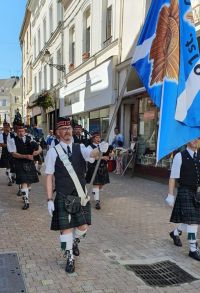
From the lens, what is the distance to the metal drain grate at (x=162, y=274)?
171 inches

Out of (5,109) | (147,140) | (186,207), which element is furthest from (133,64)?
(5,109)

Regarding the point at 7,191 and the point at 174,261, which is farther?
the point at 7,191

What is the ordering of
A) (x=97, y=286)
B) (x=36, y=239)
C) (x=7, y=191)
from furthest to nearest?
(x=7, y=191) < (x=36, y=239) < (x=97, y=286)

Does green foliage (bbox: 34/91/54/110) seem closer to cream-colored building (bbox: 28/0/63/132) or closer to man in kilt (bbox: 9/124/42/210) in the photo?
cream-colored building (bbox: 28/0/63/132)

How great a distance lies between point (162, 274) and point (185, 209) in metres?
0.93

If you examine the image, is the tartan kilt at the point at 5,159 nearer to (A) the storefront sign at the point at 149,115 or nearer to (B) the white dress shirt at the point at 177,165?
(A) the storefront sign at the point at 149,115

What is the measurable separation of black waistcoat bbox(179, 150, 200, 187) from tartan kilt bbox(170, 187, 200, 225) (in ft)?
0.39

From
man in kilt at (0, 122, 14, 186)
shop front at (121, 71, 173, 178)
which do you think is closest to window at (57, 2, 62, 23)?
shop front at (121, 71, 173, 178)

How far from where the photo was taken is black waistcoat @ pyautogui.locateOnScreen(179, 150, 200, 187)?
504 centimetres

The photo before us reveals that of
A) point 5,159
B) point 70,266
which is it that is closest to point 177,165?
point 70,266

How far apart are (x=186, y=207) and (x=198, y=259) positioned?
0.66 meters

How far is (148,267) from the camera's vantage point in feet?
15.6

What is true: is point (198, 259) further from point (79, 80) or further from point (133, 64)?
point (79, 80)

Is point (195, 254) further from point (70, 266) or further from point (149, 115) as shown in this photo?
point (149, 115)
